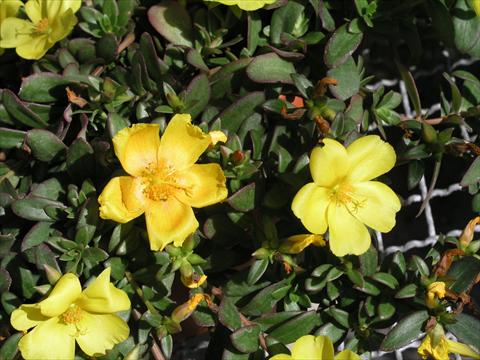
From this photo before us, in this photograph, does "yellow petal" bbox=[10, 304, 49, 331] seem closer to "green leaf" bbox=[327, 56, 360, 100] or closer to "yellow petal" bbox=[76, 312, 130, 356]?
"yellow petal" bbox=[76, 312, 130, 356]

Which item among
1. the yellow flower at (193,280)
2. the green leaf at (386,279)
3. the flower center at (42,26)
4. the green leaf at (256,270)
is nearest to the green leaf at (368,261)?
the green leaf at (386,279)

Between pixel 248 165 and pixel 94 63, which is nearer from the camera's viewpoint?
pixel 248 165

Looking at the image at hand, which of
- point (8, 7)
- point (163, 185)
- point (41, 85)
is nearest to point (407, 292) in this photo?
point (163, 185)

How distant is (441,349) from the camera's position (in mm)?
1485

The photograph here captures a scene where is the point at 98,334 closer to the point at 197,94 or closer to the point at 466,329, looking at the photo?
the point at 197,94

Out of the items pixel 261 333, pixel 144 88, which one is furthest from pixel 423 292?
pixel 144 88

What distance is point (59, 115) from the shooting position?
1798 mm

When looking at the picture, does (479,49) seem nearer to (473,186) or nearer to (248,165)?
(473,186)

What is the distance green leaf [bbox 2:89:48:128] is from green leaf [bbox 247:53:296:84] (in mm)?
548

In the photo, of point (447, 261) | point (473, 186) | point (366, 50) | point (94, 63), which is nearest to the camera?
point (447, 261)

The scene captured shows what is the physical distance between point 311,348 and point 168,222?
1.30 feet

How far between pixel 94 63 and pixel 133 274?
56 cm

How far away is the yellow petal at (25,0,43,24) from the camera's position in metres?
1.84

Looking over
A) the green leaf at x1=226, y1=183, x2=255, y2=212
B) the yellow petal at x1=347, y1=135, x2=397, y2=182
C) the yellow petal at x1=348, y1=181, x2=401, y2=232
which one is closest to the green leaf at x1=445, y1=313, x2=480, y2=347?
the yellow petal at x1=348, y1=181, x2=401, y2=232
